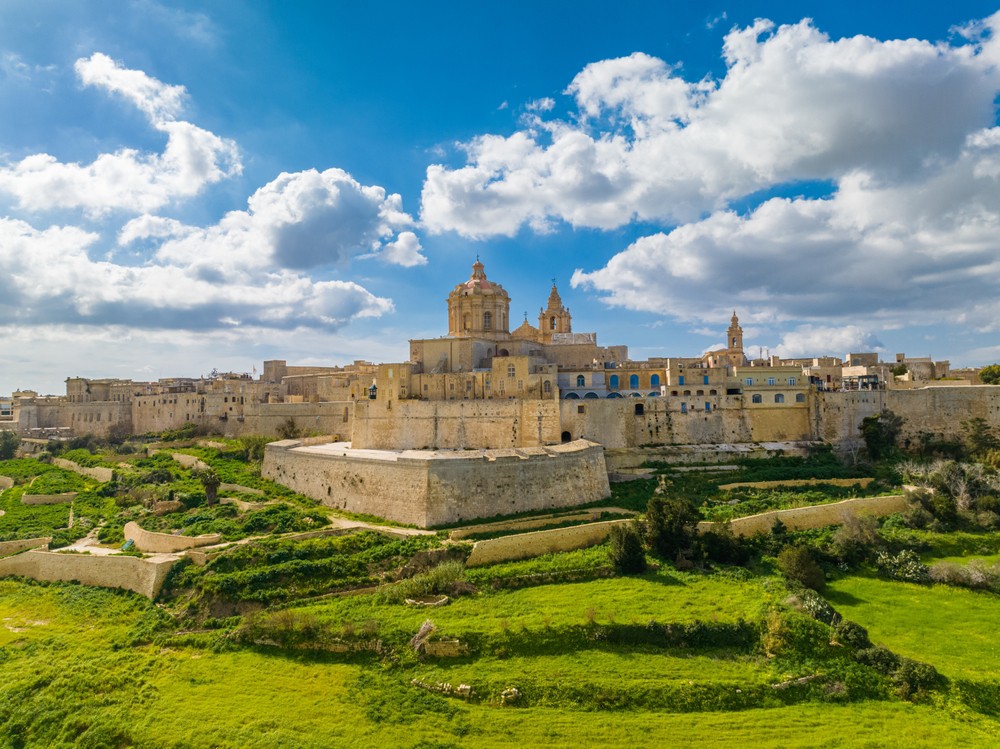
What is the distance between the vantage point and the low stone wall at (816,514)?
21.8 metres

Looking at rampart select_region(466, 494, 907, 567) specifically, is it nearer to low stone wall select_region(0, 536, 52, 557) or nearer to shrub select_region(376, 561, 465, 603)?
shrub select_region(376, 561, 465, 603)

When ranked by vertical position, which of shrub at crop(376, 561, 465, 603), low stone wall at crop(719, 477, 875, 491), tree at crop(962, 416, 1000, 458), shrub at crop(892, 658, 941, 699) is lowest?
shrub at crop(892, 658, 941, 699)

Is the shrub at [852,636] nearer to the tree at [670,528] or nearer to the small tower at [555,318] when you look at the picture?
the tree at [670,528]

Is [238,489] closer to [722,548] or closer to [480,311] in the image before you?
[480,311]

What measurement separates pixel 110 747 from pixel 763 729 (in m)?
13.7

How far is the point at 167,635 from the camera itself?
17188 mm

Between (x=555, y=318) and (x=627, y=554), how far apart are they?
27253mm

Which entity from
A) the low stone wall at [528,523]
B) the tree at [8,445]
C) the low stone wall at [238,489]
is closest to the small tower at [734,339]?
the low stone wall at [528,523]

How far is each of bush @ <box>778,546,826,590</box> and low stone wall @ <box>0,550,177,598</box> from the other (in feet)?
63.6

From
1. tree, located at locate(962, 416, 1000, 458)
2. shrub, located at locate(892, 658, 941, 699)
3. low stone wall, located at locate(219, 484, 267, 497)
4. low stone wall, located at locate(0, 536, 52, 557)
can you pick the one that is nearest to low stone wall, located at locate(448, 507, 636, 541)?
shrub, located at locate(892, 658, 941, 699)

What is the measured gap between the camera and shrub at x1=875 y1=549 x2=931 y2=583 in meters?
18.9

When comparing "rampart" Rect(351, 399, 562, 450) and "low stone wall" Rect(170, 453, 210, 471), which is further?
"low stone wall" Rect(170, 453, 210, 471)

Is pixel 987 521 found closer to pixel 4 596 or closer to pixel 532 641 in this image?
pixel 532 641

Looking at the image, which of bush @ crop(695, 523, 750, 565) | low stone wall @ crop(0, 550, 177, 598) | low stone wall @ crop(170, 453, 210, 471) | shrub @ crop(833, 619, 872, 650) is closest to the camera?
shrub @ crop(833, 619, 872, 650)
